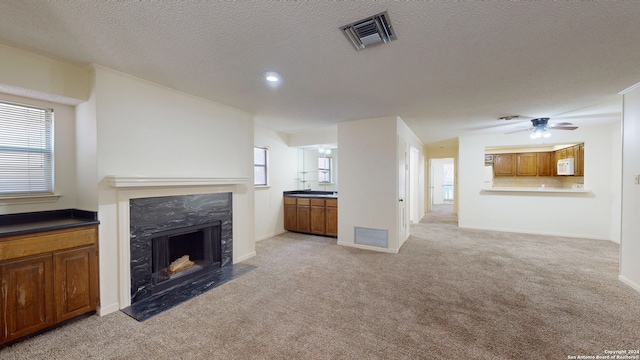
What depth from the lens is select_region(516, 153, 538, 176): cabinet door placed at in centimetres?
727

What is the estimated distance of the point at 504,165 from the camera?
7.81m

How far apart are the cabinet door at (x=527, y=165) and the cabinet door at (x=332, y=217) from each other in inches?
244

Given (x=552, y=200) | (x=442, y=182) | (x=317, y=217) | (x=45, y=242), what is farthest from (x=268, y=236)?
(x=442, y=182)

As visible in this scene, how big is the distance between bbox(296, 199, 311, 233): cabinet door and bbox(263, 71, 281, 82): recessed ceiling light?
3405 millimetres

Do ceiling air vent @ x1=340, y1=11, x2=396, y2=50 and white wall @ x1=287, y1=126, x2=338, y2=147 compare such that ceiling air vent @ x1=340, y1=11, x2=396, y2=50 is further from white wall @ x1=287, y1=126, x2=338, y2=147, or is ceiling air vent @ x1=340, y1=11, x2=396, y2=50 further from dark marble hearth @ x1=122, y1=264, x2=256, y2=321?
white wall @ x1=287, y1=126, x2=338, y2=147

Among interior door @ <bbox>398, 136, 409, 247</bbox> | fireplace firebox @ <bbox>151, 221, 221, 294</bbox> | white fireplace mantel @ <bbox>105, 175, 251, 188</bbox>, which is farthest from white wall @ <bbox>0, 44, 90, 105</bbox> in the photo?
interior door @ <bbox>398, 136, 409, 247</bbox>

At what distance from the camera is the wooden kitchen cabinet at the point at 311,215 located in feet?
18.0

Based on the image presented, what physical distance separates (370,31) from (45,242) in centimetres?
324

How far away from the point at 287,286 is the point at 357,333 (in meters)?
1.17

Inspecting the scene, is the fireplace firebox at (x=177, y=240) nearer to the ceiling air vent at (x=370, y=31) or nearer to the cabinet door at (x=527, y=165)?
the ceiling air vent at (x=370, y=31)

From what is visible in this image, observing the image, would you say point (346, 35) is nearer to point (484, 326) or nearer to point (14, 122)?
point (484, 326)

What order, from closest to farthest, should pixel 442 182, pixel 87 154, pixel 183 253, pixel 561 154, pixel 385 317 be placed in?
pixel 385 317 → pixel 87 154 → pixel 183 253 → pixel 561 154 → pixel 442 182

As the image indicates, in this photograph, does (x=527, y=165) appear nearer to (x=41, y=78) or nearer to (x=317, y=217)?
(x=317, y=217)

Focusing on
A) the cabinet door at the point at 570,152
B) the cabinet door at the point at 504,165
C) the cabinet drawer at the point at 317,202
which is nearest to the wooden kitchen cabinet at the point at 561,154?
the cabinet door at the point at 570,152
